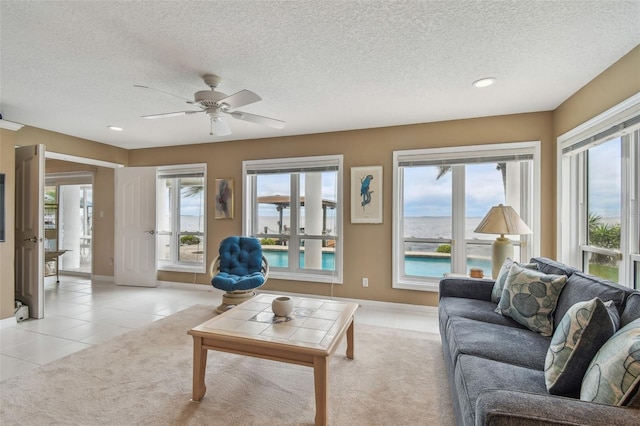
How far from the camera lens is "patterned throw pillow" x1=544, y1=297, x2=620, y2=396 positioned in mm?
1188

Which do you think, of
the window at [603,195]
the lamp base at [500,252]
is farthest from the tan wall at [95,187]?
the window at [603,195]

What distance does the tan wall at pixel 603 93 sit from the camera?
214 cm

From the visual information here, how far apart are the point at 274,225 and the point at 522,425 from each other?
4032mm

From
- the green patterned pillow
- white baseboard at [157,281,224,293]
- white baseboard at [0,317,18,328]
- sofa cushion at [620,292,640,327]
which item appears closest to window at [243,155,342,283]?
white baseboard at [157,281,224,293]

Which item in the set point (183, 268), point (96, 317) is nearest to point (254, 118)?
point (96, 317)

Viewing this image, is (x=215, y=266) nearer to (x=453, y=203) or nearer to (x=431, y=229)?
(x=431, y=229)

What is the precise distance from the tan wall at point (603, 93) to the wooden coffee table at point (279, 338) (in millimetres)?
2665

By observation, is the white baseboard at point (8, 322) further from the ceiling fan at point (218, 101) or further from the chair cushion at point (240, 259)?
the ceiling fan at point (218, 101)

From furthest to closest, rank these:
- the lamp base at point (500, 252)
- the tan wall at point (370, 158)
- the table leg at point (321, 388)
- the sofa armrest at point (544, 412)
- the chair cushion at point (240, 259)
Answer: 1. the chair cushion at point (240, 259)
2. the tan wall at point (370, 158)
3. the lamp base at point (500, 252)
4. the table leg at point (321, 388)
5. the sofa armrest at point (544, 412)

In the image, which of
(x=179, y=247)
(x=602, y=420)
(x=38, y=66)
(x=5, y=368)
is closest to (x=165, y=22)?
(x=38, y=66)

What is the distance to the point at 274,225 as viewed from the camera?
471 cm

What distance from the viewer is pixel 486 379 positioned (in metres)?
1.35

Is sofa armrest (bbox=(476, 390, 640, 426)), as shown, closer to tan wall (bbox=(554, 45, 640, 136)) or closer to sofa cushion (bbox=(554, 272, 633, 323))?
sofa cushion (bbox=(554, 272, 633, 323))

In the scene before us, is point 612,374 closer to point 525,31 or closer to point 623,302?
point 623,302
